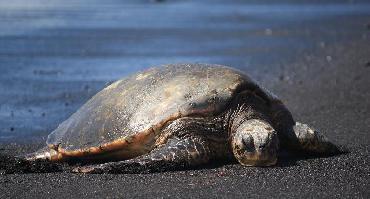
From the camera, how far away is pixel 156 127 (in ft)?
19.6

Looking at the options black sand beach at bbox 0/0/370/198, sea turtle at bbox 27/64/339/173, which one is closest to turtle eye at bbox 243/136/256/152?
sea turtle at bbox 27/64/339/173

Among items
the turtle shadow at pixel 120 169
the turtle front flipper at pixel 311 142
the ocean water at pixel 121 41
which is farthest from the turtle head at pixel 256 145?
the ocean water at pixel 121 41

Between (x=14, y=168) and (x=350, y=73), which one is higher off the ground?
(x=14, y=168)

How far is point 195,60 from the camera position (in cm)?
1324

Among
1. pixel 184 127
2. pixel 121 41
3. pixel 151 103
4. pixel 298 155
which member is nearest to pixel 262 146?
pixel 184 127

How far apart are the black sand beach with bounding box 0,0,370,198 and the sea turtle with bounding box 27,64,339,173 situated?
0.46ft

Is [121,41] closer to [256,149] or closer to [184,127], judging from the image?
[184,127]

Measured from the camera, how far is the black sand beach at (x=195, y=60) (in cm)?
539

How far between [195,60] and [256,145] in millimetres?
7534

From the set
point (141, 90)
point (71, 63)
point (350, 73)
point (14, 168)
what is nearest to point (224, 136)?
point (141, 90)

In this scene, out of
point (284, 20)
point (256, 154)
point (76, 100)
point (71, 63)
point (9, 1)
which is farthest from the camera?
point (9, 1)

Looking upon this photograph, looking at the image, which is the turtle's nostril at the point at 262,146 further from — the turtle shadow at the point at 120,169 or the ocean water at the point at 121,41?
the ocean water at the point at 121,41

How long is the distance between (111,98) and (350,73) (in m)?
5.84

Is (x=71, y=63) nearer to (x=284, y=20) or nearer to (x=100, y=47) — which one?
A: (x=100, y=47)
